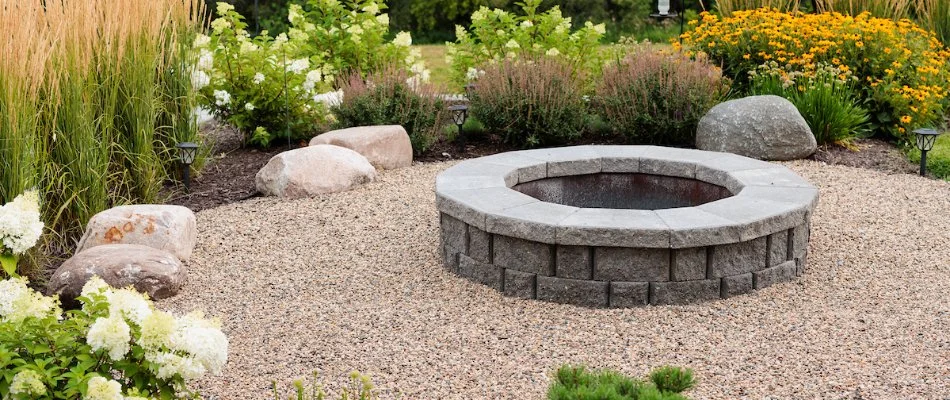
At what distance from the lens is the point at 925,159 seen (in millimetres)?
7512

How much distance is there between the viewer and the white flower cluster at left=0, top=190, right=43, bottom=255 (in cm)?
333

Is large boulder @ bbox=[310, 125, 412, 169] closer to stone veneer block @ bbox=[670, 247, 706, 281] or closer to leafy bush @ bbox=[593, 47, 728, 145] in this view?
leafy bush @ bbox=[593, 47, 728, 145]

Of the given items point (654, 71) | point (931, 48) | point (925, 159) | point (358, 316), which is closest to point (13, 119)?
point (358, 316)

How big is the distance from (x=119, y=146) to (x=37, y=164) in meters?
0.76

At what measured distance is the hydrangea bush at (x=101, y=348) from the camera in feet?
9.02

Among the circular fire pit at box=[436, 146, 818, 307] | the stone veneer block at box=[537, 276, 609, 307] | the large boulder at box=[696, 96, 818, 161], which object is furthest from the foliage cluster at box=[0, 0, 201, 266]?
the large boulder at box=[696, 96, 818, 161]

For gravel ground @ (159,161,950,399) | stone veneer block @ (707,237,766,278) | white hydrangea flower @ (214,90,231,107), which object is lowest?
gravel ground @ (159,161,950,399)

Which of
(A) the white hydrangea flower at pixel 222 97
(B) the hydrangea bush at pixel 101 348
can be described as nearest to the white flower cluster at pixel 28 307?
(B) the hydrangea bush at pixel 101 348

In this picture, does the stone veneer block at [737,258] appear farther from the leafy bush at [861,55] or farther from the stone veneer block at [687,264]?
the leafy bush at [861,55]

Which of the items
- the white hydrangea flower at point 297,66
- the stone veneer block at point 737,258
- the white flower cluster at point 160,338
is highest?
the white hydrangea flower at point 297,66

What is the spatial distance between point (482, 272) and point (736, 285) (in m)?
1.24

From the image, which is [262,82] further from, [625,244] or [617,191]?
[625,244]

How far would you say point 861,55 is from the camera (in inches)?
348

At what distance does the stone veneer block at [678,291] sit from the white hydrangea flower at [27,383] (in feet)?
9.46
